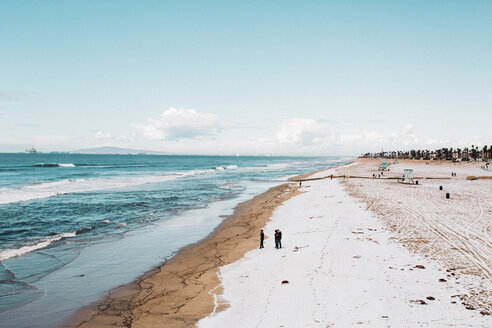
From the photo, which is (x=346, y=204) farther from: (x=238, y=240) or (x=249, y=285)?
(x=249, y=285)

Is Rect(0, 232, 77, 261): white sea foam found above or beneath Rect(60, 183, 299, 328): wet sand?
above

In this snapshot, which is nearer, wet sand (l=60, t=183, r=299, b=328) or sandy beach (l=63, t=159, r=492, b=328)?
sandy beach (l=63, t=159, r=492, b=328)

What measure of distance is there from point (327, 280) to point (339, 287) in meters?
0.75

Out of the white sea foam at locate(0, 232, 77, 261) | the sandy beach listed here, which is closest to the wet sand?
the sandy beach

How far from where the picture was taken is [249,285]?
39.7 feet

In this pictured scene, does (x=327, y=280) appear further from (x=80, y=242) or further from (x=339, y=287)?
(x=80, y=242)

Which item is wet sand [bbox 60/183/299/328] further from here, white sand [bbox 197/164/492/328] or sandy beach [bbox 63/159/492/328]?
white sand [bbox 197/164/492/328]

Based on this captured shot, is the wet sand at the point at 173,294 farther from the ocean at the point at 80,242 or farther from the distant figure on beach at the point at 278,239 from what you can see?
the distant figure on beach at the point at 278,239

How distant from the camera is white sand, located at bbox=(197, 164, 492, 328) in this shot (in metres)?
8.86

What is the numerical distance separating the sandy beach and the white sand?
0.03 meters

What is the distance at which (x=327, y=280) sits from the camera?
11.7 meters

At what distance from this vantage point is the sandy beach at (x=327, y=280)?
30.2ft

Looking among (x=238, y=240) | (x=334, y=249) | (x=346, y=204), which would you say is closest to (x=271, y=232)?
(x=238, y=240)

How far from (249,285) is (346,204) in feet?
56.6
